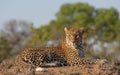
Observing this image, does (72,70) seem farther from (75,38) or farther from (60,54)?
(75,38)

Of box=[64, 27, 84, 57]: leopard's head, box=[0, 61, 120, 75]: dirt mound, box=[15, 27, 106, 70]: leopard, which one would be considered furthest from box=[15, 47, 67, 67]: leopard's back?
box=[0, 61, 120, 75]: dirt mound

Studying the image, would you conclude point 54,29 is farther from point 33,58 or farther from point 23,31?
point 33,58

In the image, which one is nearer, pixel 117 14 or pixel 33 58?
pixel 33 58

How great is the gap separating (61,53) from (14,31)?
1090 inches

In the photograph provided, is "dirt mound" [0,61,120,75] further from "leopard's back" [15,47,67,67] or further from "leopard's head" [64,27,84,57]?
"leopard's head" [64,27,84,57]

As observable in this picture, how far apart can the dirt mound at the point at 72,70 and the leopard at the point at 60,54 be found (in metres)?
0.61

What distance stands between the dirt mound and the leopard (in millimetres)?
611

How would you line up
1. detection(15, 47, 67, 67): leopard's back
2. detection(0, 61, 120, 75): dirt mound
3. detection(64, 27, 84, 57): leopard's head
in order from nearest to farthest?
detection(0, 61, 120, 75): dirt mound < detection(15, 47, 67, 67): leopard's back < detection(64, 27, 84, 57): leopard's head

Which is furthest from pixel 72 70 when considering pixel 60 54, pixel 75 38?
pixel 75 38

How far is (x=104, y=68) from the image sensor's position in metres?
11.0

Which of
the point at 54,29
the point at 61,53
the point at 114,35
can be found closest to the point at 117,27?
the point at 114,35

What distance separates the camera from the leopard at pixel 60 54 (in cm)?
1217

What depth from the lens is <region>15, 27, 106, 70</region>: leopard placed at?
479 inches

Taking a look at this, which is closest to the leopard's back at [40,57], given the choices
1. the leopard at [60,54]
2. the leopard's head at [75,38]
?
the leopard at [60,54]
